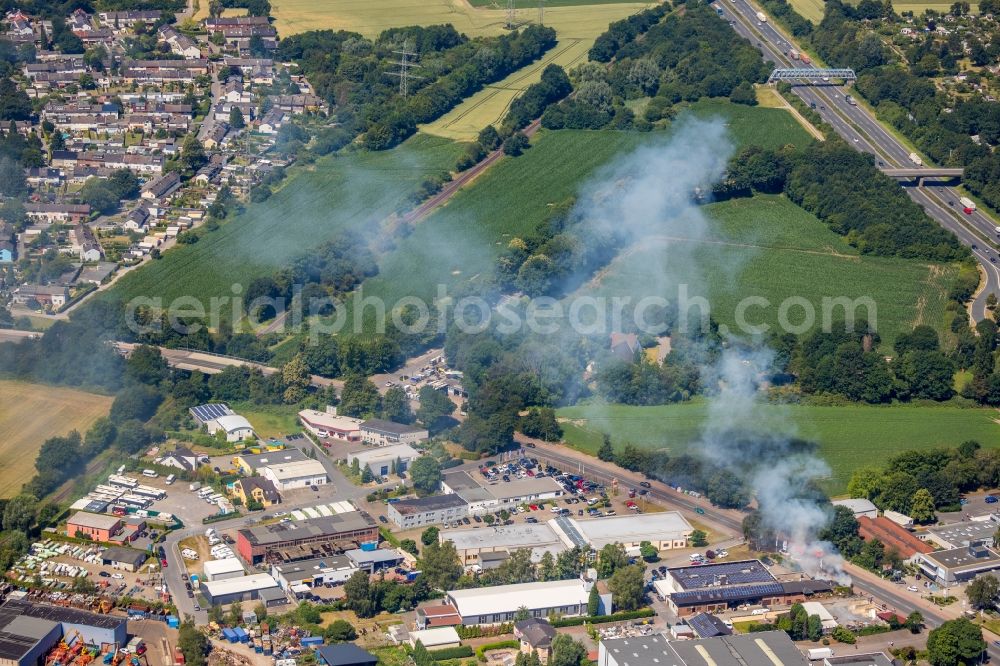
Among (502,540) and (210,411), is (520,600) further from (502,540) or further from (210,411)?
(210,411)

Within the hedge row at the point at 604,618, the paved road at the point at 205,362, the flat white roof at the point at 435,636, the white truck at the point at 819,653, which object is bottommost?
the white truck at the point at 819,653

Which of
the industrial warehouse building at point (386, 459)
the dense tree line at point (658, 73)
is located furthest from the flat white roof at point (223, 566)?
the dense tree line at point (658, 73)

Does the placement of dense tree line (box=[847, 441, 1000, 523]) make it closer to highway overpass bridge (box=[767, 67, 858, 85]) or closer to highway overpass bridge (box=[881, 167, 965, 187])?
highway overpass bridge (box=[881, 167, 965, 187])

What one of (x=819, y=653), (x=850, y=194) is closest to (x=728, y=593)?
(x=819, y=653)

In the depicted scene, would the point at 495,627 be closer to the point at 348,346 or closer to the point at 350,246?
the point at 348,346

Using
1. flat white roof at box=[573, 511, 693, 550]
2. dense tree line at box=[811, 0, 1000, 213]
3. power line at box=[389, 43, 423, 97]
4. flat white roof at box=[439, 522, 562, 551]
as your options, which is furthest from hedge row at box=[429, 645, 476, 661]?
power line at box=[389, 43, 423, 97]

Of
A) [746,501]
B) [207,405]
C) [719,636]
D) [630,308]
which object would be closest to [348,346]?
[207,405]

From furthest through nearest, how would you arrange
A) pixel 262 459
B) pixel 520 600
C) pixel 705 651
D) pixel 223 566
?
pixel 262 459 < pixel 223 566 < pixel 520 600 < pixel 705 651

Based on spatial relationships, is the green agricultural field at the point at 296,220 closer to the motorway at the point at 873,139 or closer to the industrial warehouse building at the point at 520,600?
the motorway at the point at 873,139
